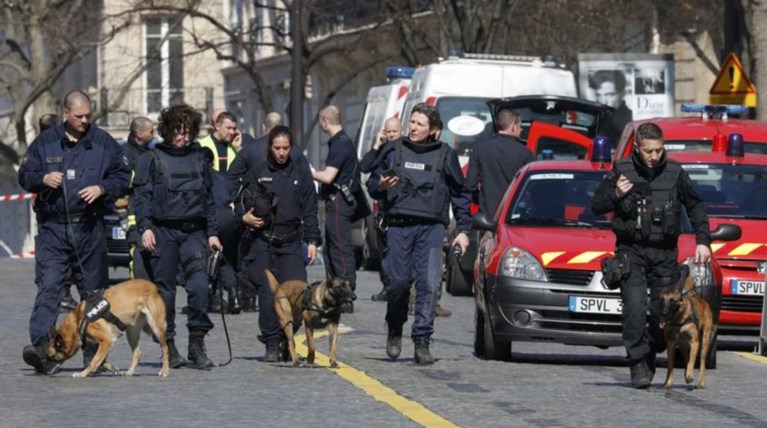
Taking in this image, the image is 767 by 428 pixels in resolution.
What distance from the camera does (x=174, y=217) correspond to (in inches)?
534

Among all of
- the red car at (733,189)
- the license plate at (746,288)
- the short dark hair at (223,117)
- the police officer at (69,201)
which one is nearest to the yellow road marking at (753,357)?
the red car at (733,189)

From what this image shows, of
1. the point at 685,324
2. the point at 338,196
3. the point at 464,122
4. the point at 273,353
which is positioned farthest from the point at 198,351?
the point at 464,122

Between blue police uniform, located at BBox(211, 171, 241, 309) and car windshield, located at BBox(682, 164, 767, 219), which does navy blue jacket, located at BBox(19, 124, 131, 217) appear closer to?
blue police uniform, located at BBox(211, 171, 241, 309)

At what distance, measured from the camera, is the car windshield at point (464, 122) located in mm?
26047

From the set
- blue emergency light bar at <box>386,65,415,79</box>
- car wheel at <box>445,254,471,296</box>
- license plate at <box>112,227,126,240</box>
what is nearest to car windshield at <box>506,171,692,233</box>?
car wheel at <box>445,254,471,296</box>

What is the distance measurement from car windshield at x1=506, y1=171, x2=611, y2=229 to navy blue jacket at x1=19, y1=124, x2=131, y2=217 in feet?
10.6

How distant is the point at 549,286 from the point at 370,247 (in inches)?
550

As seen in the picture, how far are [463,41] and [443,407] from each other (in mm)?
28436

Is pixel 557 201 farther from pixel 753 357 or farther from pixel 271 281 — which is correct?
pixel 271 281

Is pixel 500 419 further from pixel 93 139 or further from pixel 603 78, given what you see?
pixel 603 78

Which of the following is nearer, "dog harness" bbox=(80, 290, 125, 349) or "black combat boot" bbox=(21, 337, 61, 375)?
"dog harness" bbox=(80, 290, 125, 349)

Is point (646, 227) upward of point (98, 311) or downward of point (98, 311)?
upward

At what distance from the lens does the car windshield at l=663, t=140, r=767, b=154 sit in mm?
18656

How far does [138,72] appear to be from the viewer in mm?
48125
